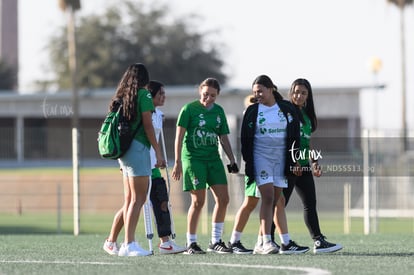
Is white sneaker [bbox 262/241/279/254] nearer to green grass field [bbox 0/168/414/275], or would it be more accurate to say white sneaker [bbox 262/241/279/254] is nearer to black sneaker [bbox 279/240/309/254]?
black sneaker [bbox 279/240/309/254]

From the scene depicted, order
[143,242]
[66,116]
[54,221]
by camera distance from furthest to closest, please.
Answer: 1. [66,116]
2. [54,221]
3. [143,242]

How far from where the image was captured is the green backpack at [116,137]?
36.0 feet

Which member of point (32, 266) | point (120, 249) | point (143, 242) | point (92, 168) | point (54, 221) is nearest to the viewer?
point (32, 266)

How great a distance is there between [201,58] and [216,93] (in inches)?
2571

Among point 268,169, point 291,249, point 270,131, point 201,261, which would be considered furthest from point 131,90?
point 291,249

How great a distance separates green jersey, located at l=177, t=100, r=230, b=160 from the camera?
11922 millimetres

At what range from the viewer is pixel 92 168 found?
38500mm

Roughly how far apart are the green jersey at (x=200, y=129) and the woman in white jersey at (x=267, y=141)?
41 cm

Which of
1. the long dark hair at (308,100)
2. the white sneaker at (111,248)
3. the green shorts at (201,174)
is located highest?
the long dark hair at (308,100)

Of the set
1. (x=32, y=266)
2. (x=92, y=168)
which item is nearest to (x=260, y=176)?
(x=32, y=266)

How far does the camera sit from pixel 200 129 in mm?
11938

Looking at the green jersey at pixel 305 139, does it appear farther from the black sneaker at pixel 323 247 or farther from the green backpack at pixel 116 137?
the green backpack at pixel 116 137

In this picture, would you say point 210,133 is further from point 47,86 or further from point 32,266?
point 47,86

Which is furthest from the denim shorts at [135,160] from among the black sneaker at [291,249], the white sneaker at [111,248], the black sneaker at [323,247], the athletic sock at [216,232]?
the black sneaker at [323,247]
